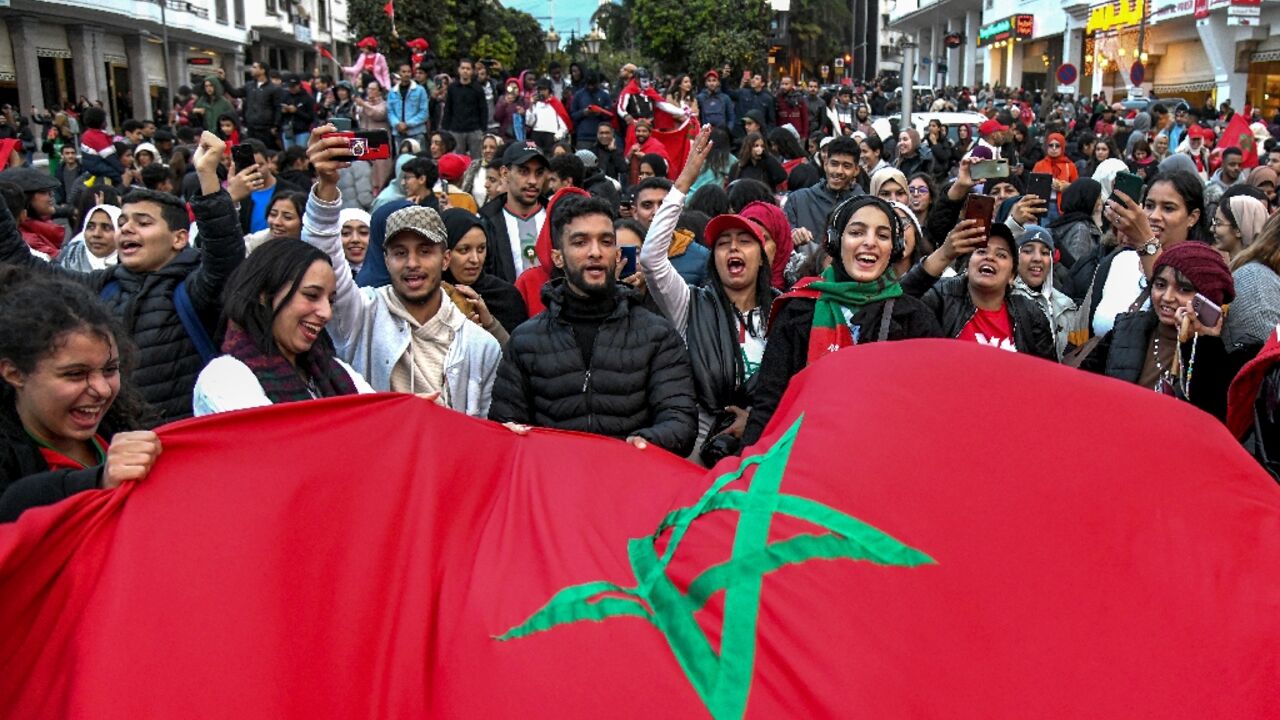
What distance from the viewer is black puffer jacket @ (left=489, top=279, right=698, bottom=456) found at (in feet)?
14.4

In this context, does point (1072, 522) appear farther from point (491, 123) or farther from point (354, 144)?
point (491, 123)

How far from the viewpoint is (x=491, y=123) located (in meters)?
18.4

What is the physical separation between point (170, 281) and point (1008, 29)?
5321cm

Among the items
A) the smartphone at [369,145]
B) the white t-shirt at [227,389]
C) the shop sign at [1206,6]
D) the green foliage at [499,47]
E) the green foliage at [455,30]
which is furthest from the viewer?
the green foliage at [455,30]

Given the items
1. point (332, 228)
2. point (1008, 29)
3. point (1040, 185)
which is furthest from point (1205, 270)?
point (1008, 29)

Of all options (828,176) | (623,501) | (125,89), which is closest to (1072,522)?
(623,501)

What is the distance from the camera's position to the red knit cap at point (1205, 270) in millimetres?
4328

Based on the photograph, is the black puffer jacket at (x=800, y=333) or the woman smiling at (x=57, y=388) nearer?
the woman smiling at (x=57, y=388)

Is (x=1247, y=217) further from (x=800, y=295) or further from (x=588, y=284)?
(x=588, y=284)

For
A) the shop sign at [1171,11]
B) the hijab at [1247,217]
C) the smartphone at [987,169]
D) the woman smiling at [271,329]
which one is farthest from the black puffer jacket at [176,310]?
the shop sign at [1171,11]

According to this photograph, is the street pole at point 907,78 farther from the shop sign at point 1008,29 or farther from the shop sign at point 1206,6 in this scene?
the shop sign at point 1008,29

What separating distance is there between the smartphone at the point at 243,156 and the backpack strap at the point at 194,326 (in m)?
1.12

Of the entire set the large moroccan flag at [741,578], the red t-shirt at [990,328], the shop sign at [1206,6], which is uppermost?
the shop sign at [1206,6]

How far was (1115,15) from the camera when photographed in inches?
1582
